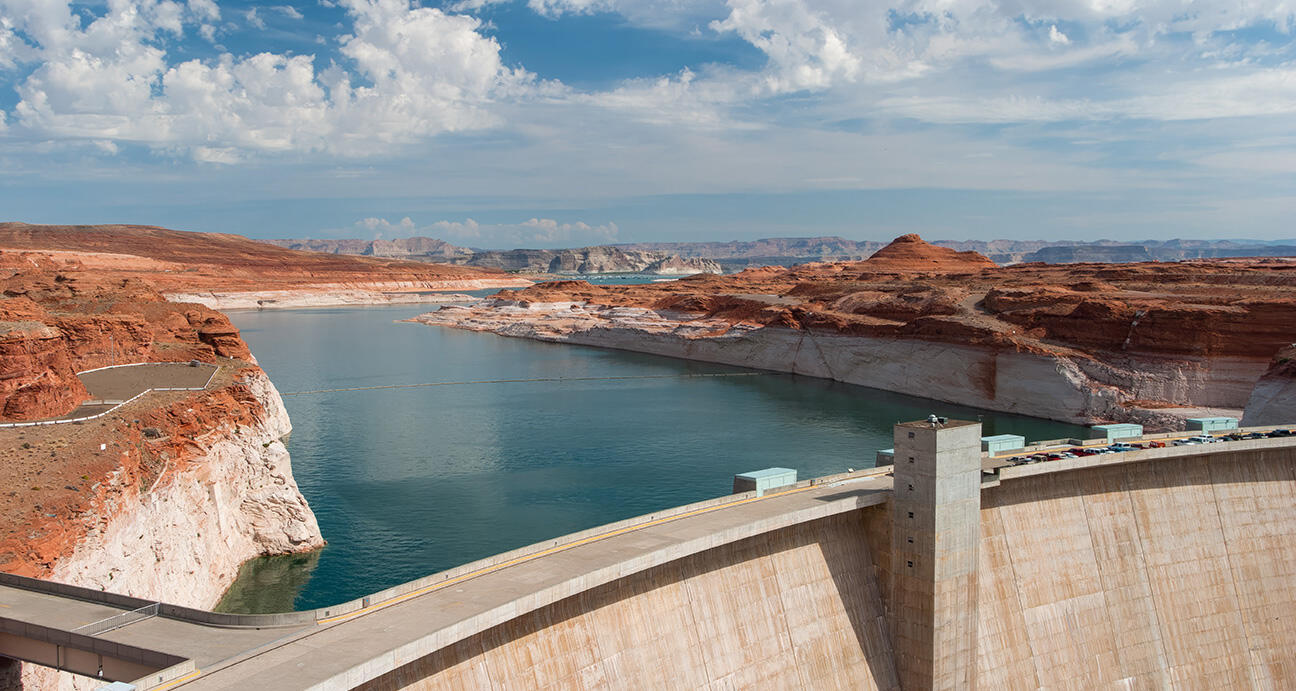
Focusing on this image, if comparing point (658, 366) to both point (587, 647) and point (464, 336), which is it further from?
point (587, 647)

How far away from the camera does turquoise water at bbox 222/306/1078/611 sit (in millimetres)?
36812

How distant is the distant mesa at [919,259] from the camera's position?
506 ft

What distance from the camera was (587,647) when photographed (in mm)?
20625

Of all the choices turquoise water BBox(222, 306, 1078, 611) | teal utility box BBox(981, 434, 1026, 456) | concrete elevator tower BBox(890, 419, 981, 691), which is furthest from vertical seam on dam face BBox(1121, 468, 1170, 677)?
turquoise water BBox(222, 306, 1078, 611)

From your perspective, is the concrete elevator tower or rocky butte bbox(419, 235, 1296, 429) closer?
the concrete elevator tower

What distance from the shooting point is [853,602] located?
26094 millimetres

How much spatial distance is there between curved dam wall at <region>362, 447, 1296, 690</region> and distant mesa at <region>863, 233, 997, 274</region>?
396 feet

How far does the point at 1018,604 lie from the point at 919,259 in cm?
14051

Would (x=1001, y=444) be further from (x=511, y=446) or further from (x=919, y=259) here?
(x=919, y=259)

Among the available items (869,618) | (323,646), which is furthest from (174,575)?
(869,618)

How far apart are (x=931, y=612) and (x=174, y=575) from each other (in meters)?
24.0

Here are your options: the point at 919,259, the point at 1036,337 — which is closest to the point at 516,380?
the point at 1036,337

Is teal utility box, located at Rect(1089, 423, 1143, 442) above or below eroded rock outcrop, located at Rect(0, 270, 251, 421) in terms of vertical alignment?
below

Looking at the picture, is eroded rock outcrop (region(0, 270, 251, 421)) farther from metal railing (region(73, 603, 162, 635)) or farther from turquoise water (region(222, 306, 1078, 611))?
metal railing (region(73, 603, 162, 635))
